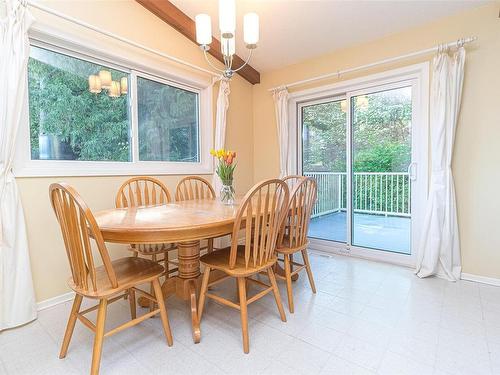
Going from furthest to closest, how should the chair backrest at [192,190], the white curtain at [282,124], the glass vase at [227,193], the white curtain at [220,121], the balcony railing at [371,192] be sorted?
the white curtain at [282,124], the white curtain at [220,121], the balcony railing at [371,192], the chair backrest at [192,190], the glass vase at [227,193]

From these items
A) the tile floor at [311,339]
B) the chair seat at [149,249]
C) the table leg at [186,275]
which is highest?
the chair seat at [149,249]

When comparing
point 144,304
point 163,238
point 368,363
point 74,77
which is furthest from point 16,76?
point 368,363

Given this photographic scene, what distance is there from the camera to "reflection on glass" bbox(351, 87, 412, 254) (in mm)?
2826

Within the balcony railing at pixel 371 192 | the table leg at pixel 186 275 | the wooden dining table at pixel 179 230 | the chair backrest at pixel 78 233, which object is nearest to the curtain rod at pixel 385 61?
the balcony railing at pixel 371 192

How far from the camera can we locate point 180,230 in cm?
135

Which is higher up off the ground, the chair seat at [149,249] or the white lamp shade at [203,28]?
the white lamp shade at [203,28]

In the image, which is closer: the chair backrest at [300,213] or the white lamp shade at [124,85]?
the chair backrest at [300,213]

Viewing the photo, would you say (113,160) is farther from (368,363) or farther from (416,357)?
(416,357)

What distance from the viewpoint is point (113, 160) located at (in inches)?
99.3

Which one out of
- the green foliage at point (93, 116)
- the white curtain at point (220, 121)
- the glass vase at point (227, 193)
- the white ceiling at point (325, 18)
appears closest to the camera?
the green foliage at point (93, 116)

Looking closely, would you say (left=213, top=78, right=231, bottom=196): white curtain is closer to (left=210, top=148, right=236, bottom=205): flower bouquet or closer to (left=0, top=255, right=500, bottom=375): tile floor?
(left=210, top=148, right=236, bottom=205): flower bouquet

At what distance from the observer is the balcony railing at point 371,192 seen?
9.51 feet

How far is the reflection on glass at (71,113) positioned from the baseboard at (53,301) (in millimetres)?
1091

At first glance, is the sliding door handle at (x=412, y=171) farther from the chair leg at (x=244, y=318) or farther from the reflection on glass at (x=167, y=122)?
the reflection on glass at (x=167, y=122)
